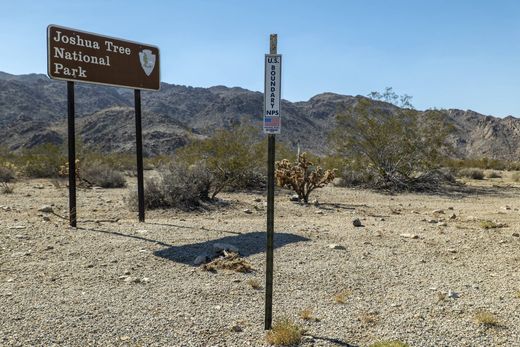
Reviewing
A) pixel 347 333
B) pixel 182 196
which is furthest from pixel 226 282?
pixel 182 196

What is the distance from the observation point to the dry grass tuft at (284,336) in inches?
172

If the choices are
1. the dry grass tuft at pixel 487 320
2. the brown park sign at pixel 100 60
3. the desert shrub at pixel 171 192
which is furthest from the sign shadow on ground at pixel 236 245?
the brown park sign at pixel 100 60

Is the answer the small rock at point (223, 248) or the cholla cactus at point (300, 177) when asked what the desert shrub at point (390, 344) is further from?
the cholla cactus at point (300, 177)

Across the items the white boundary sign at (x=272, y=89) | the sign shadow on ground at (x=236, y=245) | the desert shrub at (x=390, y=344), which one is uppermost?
the white boundary sign at (x=272, y=89)

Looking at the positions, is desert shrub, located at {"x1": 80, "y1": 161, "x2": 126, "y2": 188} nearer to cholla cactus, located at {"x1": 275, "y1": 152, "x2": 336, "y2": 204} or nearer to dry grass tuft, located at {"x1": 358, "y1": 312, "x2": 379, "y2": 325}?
cholla cactus, located at {"x1": 275, "y1": 152, "x2": 336, "y2": 204}

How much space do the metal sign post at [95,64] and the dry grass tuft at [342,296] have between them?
567 centimetres

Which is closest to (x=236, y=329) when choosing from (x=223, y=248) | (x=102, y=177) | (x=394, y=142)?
(x=223, y=248)

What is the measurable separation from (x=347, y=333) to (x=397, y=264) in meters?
2.79

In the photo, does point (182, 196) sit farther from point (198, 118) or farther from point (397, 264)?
point (198, 118)

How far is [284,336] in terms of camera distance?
438cm

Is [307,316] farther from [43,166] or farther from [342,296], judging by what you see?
[43,166]

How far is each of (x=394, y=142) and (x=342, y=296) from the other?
52.0 ft

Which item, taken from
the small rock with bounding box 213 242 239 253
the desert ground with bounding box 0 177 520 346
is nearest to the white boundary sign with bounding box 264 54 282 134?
the desert ground with bounding box 0 177 520 346

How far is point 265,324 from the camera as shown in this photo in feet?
15.4
